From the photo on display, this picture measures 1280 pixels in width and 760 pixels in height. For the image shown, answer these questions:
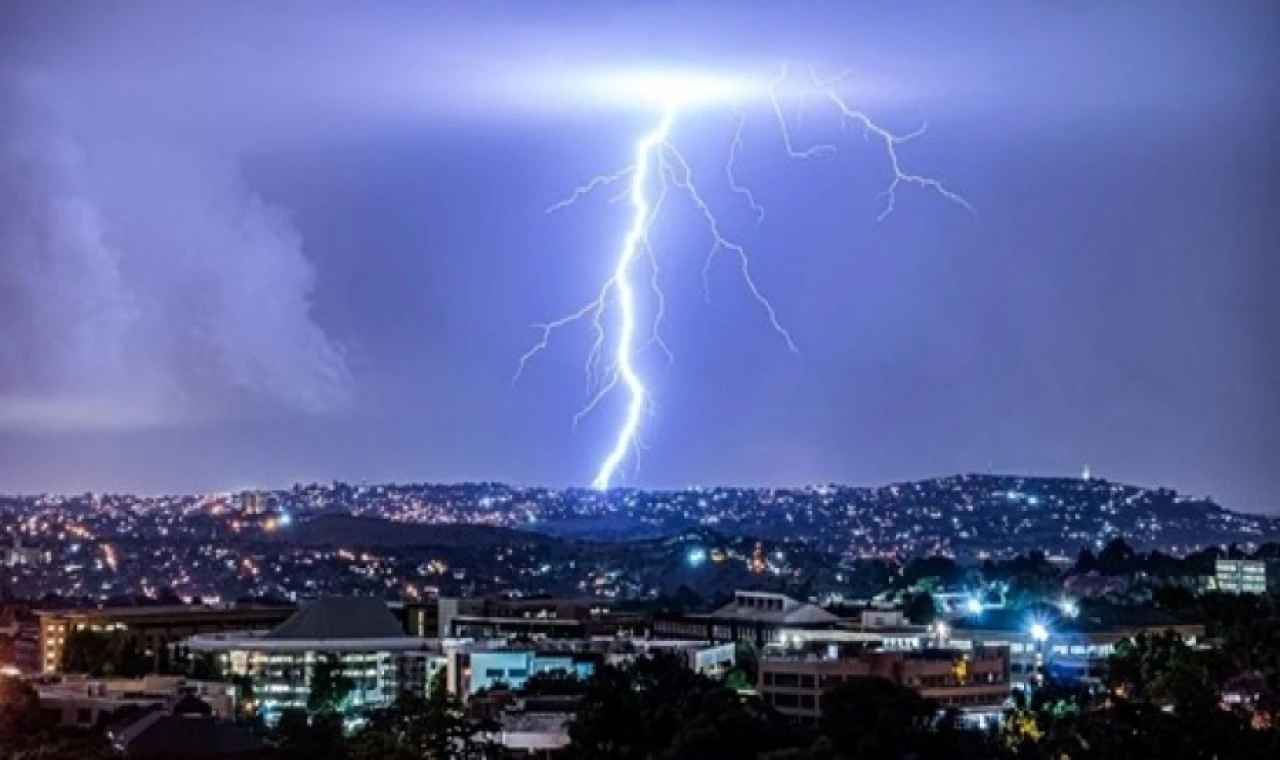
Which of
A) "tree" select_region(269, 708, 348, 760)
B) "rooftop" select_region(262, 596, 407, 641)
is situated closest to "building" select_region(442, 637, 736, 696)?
"rooftop" select_region(262, 596, 407, 641)

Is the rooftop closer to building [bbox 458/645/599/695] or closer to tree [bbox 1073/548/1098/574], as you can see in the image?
building [bbox 458/645/599/695]

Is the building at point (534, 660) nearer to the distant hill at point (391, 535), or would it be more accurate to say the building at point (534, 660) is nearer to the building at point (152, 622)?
the building at point (152, 622)

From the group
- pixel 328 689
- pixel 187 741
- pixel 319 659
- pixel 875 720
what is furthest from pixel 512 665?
pixel 875 720

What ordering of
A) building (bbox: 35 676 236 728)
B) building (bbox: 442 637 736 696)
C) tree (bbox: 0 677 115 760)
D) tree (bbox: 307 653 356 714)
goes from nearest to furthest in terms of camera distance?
1. tree (bbox: 0 677 115 760)
2. building (bbox: 35 676 236 728)
3. tree (bbox: 307 653 356 714)
4. building (bbox: 442 637 736 696)

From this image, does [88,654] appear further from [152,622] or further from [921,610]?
[921,610]

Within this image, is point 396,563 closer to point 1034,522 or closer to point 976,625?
point 1034,522
